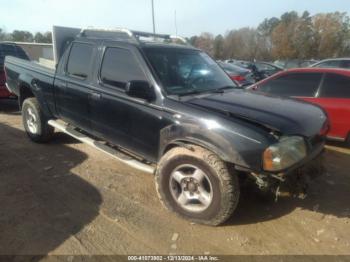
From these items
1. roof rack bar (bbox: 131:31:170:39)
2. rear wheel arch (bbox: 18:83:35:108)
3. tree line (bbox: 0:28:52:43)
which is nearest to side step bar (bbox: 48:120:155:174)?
rear wheel arch (bbox: 18:83:35:108)

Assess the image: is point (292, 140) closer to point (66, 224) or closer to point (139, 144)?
point (139, 144)

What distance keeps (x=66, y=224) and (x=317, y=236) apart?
2.62m

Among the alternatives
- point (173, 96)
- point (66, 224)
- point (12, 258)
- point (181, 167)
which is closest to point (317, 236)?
point (181, 167)

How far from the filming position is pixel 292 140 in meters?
3.17

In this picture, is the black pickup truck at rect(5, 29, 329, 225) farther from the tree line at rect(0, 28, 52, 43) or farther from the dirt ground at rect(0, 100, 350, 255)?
the tree line at rect(0, 28, 52, 43)

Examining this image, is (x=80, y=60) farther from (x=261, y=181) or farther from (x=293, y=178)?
(x=293, y=178)

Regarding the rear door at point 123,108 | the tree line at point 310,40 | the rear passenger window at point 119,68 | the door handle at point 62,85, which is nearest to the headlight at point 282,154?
the rear door at point 123,108

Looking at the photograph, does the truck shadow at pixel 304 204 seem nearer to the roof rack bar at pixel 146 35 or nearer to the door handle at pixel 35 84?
the roof rack bar at pixel 146 35

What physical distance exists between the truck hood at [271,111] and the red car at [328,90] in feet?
7.18

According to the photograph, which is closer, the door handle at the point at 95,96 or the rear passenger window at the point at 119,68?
the rear passenger window at the point at 119,68

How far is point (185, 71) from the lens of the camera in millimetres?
4180

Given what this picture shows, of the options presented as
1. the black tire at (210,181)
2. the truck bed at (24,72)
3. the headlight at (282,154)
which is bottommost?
the black tire at (210,181)

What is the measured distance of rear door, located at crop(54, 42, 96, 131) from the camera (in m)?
4.65

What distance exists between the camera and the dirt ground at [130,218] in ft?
10.4
